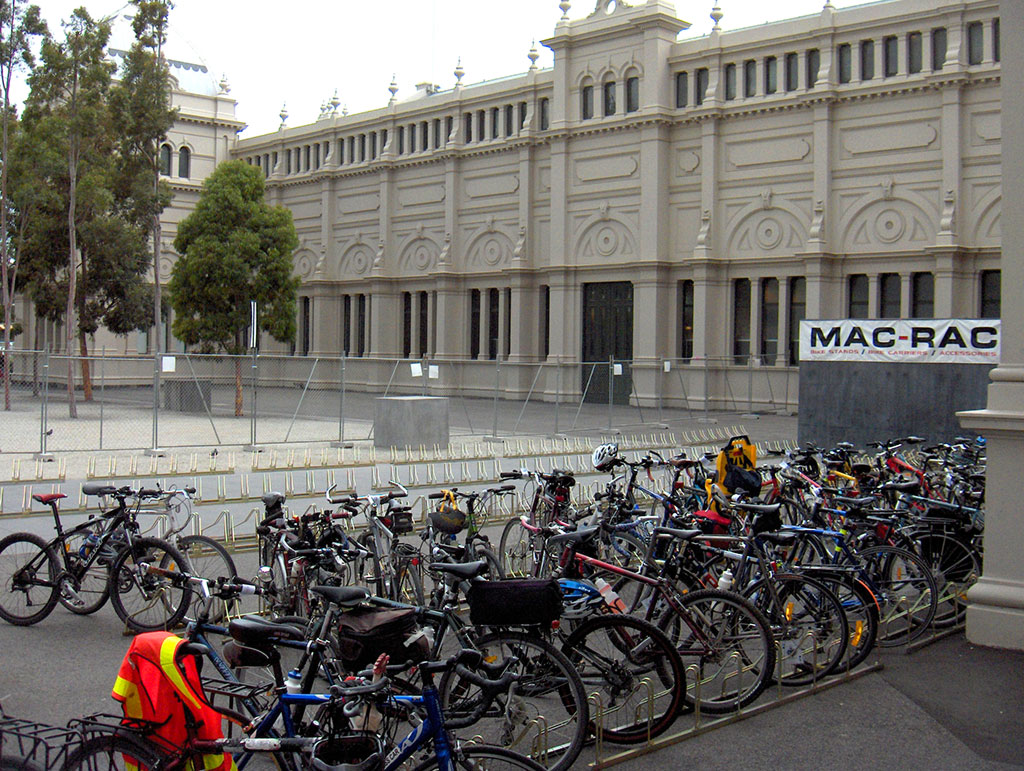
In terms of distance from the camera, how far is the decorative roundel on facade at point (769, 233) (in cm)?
3281

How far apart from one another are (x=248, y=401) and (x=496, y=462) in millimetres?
20174

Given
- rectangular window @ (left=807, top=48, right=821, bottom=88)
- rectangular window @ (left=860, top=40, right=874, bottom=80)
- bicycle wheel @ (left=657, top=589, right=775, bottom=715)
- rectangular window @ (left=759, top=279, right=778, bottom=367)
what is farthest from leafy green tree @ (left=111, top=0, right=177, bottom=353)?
bicycle wheel @ (left=657, top=589, right=775, bottom=715)

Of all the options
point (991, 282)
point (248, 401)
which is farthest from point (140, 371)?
point (991, 282)

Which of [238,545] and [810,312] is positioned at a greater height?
[810,312]

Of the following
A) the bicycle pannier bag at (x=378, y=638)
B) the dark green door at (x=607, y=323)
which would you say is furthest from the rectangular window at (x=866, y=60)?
the bicycle pannier bag at (x=378, y=638)

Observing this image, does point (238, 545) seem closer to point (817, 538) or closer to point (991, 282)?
point (817, 538)

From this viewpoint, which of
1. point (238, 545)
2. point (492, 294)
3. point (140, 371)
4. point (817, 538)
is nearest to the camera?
point (817, 538)

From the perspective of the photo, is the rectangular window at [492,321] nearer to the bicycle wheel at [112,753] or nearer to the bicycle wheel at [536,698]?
the bicycle wheel at [536,698]

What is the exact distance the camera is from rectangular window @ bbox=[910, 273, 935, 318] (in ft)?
96.9

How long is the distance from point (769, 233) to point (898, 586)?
26.1 meters

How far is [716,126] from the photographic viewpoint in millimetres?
33969

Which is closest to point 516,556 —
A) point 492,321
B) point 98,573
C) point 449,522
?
point 449,522

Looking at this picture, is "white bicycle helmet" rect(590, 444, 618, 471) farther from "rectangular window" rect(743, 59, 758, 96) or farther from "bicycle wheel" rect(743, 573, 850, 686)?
"rectangular window" rect(743, 59, 758, 96)

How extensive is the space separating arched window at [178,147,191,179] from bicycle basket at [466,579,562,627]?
48.9 m
